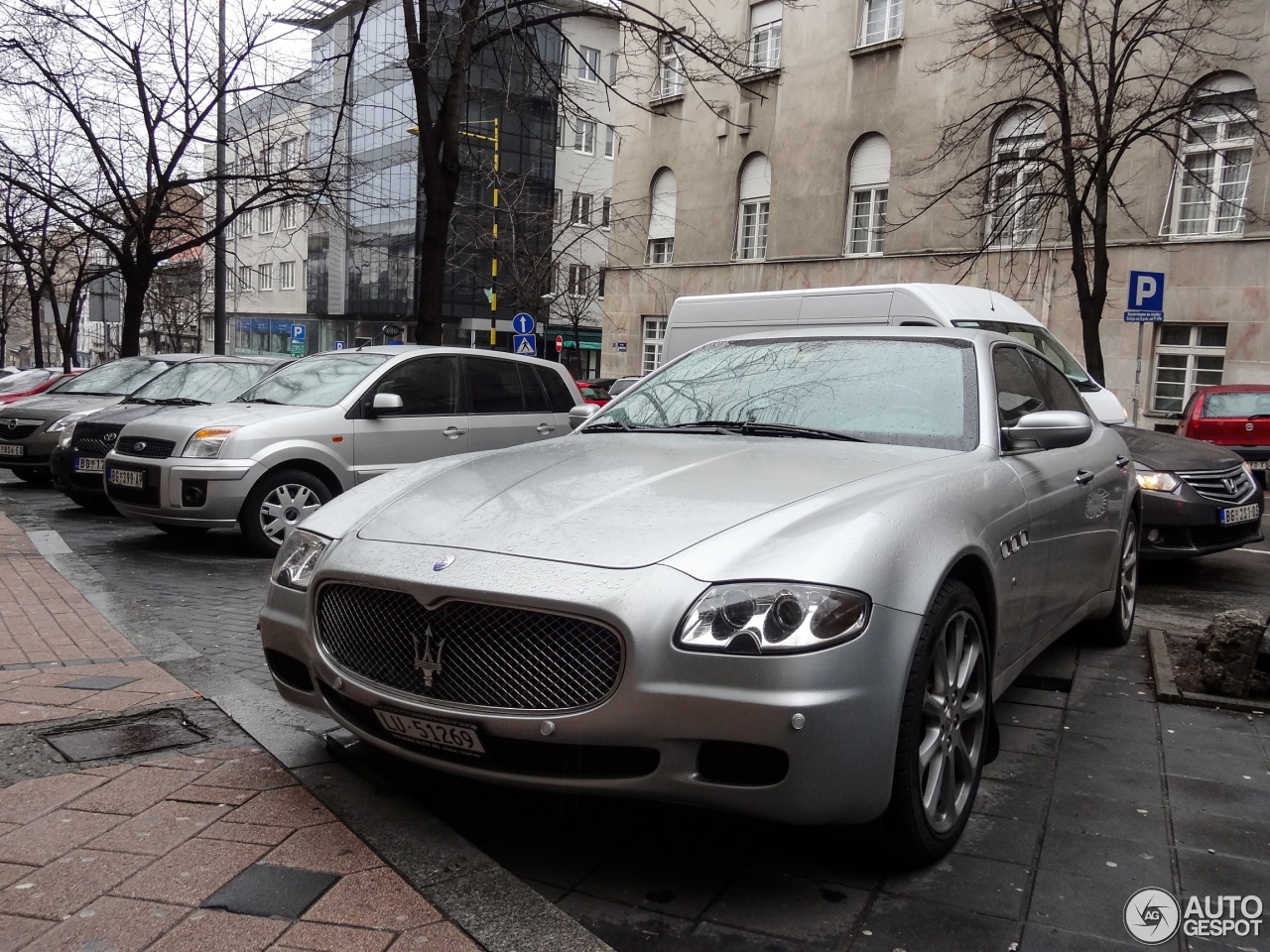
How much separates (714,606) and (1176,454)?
21.4 ft

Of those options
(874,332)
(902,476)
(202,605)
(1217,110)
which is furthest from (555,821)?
(1217,110)

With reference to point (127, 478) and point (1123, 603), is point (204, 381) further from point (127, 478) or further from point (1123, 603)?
point (1123, 603)

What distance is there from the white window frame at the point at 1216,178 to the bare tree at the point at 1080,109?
0.23m

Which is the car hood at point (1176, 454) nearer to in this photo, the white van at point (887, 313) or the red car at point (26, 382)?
the white van at point (887, 313)

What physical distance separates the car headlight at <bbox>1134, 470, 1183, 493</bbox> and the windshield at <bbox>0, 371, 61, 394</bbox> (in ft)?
64.2

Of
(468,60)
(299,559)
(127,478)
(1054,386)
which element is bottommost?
(127,478)

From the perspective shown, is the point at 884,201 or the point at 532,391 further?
the point at 884,201

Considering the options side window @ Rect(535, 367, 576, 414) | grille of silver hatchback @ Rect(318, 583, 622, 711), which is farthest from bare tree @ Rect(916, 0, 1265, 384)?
grille of silver hatchback @ Rect(318, 583, 622, 711)

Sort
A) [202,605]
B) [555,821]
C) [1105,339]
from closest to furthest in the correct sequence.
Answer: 1. [555,821]
2. [202,605]
3. [1105,339]

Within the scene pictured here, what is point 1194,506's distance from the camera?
7543 millimetres

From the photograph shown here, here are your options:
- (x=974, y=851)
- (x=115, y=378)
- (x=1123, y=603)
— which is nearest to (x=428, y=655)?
(x=974, y=851)

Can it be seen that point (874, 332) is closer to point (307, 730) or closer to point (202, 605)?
point (307, 730)

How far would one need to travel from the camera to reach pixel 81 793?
3344 mm

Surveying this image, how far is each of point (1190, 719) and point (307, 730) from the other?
11.5 ft
